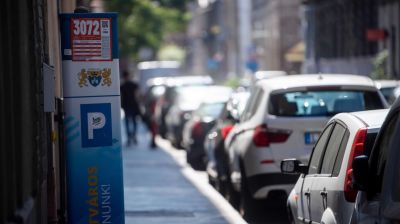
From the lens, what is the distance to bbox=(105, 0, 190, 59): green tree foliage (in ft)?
223

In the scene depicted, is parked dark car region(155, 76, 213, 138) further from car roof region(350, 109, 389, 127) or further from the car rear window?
car roof region(350, 109, 389, 127)

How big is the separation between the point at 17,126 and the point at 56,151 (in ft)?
16.0

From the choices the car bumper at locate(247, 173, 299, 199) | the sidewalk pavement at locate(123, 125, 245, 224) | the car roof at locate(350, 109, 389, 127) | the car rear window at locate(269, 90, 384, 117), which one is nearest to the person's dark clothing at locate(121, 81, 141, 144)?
the sidewalk pavement at locate(123, 125, 245, 224)

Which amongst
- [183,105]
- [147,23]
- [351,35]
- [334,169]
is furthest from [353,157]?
[147,23]

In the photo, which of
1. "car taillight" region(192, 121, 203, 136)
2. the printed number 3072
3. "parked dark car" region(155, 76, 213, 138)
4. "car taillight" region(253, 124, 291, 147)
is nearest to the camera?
the printed number 3072

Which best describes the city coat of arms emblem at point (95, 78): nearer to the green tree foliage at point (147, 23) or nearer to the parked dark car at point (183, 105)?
the parked dark car at point (183, 105)

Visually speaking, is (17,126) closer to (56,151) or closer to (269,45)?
(56,151)

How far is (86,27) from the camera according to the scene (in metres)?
11.6

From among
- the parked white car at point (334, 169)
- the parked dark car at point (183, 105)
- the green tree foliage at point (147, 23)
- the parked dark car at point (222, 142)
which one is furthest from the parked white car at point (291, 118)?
the green tree foliage at point (147, 23)

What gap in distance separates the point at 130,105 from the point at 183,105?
2220 mm

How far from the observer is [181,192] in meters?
20.2

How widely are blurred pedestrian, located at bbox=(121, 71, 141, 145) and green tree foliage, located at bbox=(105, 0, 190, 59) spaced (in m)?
28.3

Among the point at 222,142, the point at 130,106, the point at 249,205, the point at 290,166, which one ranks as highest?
the point at 290,166

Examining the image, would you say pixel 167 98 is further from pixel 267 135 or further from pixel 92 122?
pixel 92 122
